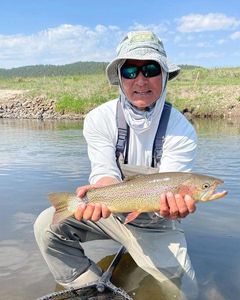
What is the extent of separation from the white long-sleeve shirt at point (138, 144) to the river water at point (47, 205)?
4.00 ft

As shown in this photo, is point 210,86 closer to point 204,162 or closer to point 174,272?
point 204,162

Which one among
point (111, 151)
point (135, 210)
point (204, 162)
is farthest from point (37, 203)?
point (204, 162)

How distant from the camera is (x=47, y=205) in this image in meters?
6.70

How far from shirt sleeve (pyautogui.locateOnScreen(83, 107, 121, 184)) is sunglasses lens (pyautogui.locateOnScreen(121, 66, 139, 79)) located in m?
0.40

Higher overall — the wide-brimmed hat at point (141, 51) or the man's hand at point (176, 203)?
the wide-brimmed hat at point (141, 51)

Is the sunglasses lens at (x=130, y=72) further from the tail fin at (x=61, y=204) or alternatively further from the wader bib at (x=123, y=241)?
the tail fin at (x=61, y=204)

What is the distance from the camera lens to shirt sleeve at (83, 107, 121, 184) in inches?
147

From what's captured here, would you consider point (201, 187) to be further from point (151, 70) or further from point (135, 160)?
point (151, 70)

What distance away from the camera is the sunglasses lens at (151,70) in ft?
11.9

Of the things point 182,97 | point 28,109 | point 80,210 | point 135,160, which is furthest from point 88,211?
point 28,109

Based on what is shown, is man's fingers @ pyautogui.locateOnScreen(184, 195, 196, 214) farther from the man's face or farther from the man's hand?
the man's face

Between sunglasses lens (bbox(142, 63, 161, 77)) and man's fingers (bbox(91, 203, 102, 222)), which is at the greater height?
sunglasses lens (bbox(142, 63, 161, 77))

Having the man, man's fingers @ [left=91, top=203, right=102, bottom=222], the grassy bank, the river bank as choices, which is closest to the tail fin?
man's fingers @ [left=91, top=203, right=102, bottom=222]

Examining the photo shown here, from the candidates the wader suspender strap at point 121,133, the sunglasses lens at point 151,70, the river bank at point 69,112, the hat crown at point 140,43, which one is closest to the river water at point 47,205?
the wader suspender strap at point 121,133
